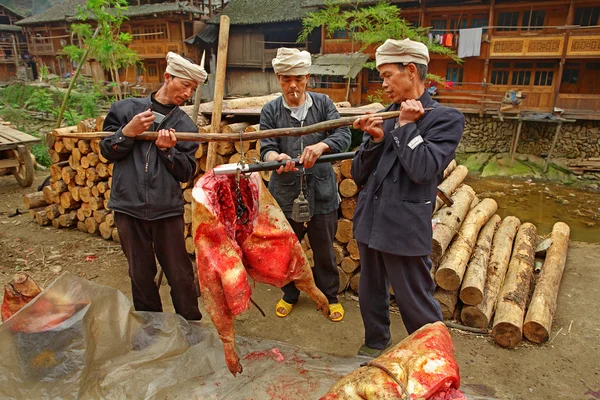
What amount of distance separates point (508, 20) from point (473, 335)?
18316 mm

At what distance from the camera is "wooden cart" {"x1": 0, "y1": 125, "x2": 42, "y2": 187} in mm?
8195

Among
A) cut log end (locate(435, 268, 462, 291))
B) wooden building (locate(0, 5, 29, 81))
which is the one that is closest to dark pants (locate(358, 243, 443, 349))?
cut log end (locate(435, 268, 462, 291))

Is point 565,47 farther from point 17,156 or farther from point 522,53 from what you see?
point 17,156

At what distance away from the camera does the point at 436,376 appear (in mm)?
1801

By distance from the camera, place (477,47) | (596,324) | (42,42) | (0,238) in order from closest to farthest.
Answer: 1. (596,324)
2. (0,238)
3. (477,47)
4. (42,42)

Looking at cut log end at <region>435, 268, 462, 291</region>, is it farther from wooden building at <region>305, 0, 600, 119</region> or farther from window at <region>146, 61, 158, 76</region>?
window at <region>146, 61, 158, 76</region>

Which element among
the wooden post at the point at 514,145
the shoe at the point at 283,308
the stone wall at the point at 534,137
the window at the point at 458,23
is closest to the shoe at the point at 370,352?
the shoe at the point at 283,308

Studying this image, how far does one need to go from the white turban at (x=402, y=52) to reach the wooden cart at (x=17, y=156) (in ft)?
27.1

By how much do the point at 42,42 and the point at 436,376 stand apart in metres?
37.3

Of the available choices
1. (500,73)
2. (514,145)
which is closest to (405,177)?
(514,145)

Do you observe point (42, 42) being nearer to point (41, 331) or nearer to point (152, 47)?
point (152, 47)

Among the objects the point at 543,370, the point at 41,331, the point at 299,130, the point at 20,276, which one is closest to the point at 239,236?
the point at 299,130

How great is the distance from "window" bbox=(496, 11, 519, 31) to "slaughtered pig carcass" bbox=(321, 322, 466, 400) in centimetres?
1935

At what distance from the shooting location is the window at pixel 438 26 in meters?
18.7
